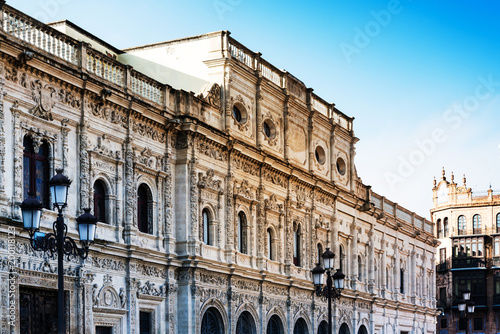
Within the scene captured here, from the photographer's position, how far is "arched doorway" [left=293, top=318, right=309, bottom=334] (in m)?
38.0

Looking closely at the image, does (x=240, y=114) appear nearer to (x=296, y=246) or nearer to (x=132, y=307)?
(x=296, y=246)

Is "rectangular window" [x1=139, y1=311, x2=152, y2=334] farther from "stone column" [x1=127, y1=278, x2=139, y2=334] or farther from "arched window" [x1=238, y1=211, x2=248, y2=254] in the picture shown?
"arched window" [x1=238, y1=211, x2=248, y2=254]

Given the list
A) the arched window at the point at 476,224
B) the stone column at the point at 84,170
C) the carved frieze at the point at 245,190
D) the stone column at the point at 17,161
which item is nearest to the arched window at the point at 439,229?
the arched window at the point at 476,224

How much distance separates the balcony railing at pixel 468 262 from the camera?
246 ft

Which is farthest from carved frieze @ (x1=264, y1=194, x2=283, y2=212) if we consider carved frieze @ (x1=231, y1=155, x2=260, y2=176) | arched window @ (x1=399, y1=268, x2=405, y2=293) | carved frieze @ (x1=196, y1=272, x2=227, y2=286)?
arched window @ (x1=399, y1=268, x2=405, y2=293)

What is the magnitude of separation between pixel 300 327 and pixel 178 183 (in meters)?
11.8

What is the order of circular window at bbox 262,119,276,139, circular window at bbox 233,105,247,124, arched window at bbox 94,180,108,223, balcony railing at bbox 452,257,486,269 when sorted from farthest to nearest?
balcony railing at bbox 452,257,486,269
circular window at bbox 262,119,276,139
circular window at bbox 233,105,247,124
arched window at bbox 94,180,108,223

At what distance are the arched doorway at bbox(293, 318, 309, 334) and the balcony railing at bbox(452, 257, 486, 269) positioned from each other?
132ft

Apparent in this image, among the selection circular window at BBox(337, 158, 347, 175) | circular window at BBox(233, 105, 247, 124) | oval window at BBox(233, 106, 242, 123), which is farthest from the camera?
circular window at BBox(337, 158, 347, 175)

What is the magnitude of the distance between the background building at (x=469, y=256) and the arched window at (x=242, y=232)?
1761 inches

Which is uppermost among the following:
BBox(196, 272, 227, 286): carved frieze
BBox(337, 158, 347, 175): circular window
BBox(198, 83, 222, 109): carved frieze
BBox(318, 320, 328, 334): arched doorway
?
BBox(198, 83, 222, 109): carved frieze

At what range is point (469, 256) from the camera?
75750mm

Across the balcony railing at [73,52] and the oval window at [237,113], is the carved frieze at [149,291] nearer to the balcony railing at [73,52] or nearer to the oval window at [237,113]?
the balcony railing at [73,52]

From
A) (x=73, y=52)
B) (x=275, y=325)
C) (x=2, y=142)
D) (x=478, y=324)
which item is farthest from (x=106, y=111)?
(x=478, y=324)
